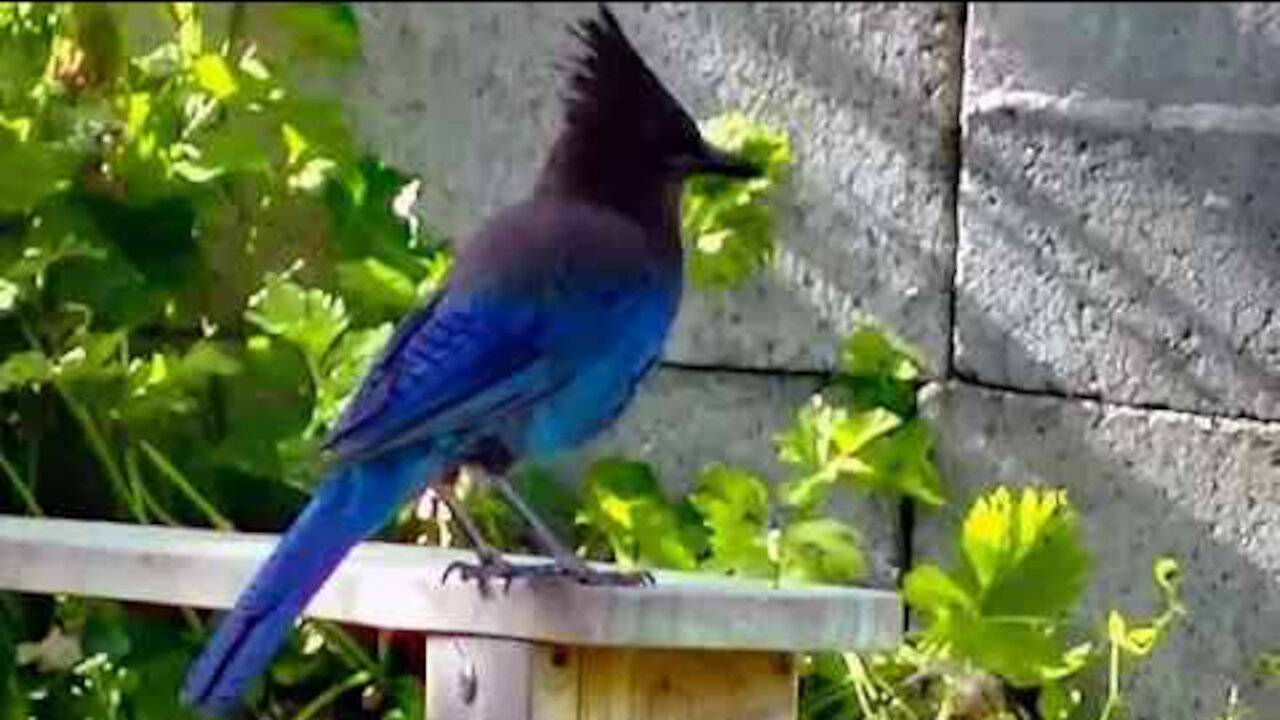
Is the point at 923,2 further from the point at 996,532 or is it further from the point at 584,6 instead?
the point at 996,532

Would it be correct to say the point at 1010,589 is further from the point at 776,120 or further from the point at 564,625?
the point at 776,120

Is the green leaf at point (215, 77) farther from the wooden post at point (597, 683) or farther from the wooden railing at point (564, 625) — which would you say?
the wooden post at point (597, 683)

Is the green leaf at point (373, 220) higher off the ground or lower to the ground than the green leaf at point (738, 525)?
higher

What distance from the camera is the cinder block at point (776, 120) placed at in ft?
14.3

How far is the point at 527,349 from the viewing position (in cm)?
353

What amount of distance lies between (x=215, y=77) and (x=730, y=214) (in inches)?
25.9

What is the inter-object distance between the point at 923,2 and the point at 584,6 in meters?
0.48

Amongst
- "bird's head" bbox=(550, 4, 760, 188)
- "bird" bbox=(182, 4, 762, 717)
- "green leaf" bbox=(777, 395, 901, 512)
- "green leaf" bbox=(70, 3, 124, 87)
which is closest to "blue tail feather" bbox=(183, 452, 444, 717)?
"bird" bbox=(182, 4, 762, 717)

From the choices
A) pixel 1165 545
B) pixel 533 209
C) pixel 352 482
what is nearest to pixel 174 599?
pixel 352 482

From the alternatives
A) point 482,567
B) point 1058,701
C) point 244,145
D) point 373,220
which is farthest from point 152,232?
point 1058,701

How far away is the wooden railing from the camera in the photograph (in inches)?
132

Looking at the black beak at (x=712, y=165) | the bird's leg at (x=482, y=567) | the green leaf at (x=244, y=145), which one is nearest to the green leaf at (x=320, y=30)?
the green leaf at (x=244, y=145)

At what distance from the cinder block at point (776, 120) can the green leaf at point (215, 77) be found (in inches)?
11.8

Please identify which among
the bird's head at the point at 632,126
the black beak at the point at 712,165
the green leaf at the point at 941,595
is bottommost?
the green leaf at the point at 941,595
